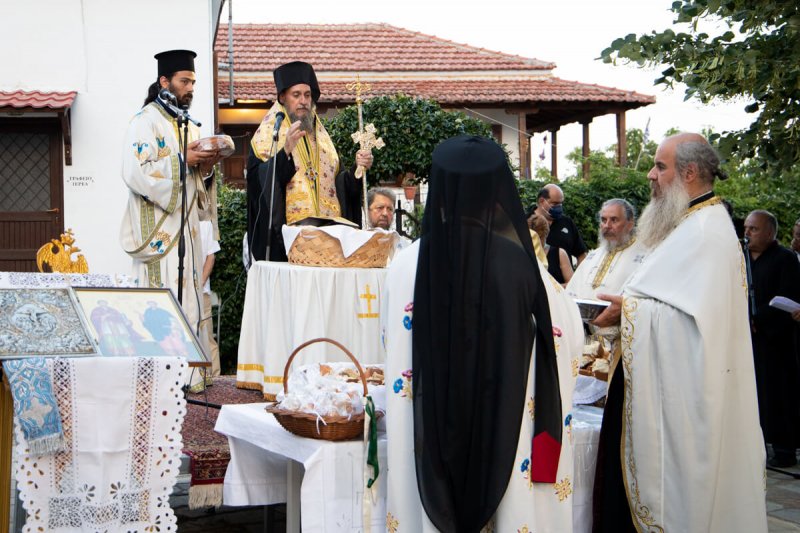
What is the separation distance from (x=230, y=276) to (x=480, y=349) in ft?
26.2

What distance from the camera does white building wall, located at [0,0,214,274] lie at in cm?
1320

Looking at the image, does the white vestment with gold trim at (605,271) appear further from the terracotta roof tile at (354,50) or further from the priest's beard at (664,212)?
the terracotta roof tile at (354,50)

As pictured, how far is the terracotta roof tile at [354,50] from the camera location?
72.0 ft

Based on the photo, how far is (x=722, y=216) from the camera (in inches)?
181

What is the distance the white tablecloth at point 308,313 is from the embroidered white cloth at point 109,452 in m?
2.17

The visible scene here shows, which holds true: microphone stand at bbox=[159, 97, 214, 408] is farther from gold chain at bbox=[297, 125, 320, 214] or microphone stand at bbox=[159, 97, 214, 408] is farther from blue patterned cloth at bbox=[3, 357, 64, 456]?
blue patterned cloth at bbox=[3, 357, 64, 456]

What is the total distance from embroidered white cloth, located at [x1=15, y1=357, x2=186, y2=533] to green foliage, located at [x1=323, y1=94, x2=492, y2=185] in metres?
7.04

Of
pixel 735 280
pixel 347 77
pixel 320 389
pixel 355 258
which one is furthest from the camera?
pixel 347 77

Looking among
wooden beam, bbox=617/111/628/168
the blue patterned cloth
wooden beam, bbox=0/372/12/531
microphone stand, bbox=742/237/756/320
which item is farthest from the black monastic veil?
wooden beam, bbox=617/111/628/168

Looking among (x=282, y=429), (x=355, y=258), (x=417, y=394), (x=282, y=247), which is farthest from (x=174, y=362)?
(x=282, y=247)

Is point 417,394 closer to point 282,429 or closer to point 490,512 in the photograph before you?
point 490,512

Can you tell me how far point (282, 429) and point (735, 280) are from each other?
7.11 ft

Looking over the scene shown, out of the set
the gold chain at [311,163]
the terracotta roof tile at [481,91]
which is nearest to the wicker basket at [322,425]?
the gold chain at [311,163]

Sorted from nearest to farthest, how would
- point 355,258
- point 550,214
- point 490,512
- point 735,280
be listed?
point 490,512
point 735,280
point 355,258
point 550,214
